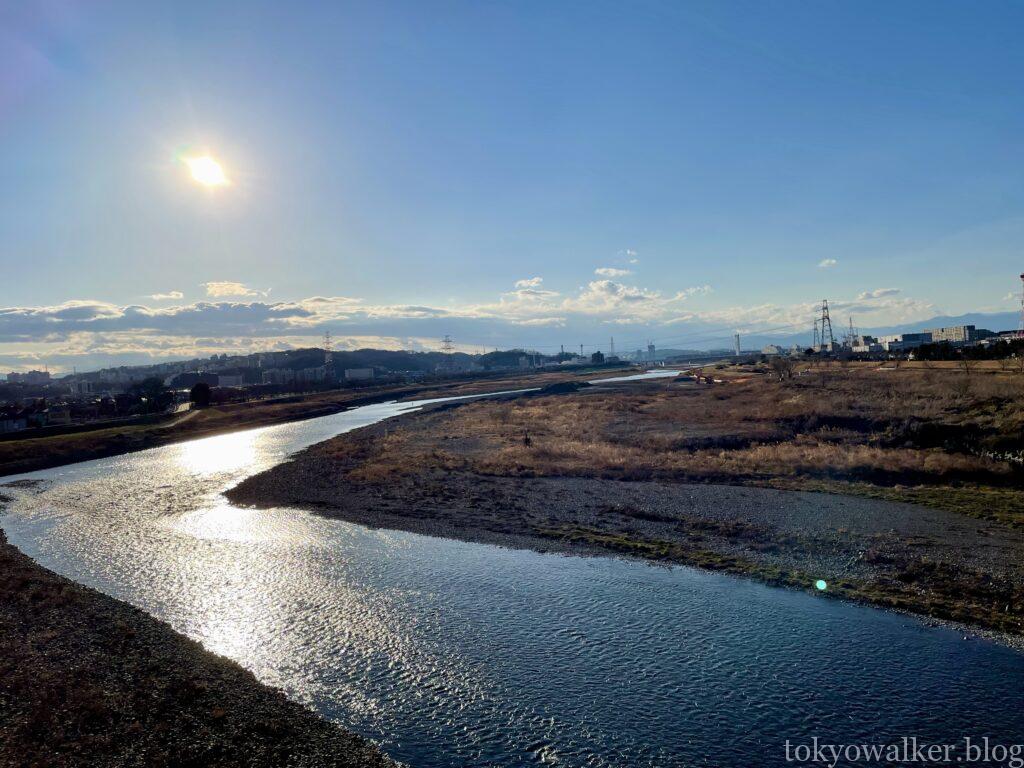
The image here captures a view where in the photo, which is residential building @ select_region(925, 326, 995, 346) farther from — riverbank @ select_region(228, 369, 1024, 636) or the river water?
the river water

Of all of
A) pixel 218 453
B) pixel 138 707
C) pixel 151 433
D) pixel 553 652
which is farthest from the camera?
pixel 151 433

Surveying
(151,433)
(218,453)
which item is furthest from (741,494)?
(151,433)

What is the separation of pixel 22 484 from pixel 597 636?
45685mm

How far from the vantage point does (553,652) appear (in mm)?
13492

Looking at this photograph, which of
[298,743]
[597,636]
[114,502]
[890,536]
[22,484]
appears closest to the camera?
[298,743]

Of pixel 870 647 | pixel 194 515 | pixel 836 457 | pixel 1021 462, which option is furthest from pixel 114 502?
pixel 1021 462

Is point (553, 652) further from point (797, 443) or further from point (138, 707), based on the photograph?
point (797, 443)

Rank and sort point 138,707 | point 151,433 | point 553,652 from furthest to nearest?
point 151,433, point 553,652, point 138,707

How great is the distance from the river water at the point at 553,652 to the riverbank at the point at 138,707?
0.65 m

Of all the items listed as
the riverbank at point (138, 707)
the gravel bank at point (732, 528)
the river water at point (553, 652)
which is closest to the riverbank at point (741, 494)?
the gravel bank at point (732, 528)

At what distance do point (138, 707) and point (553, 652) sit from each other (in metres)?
8.03

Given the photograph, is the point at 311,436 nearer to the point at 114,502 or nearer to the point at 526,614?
the point at 114,502

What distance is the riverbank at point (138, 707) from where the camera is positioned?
32.3 ft

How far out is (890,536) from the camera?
19219mm
